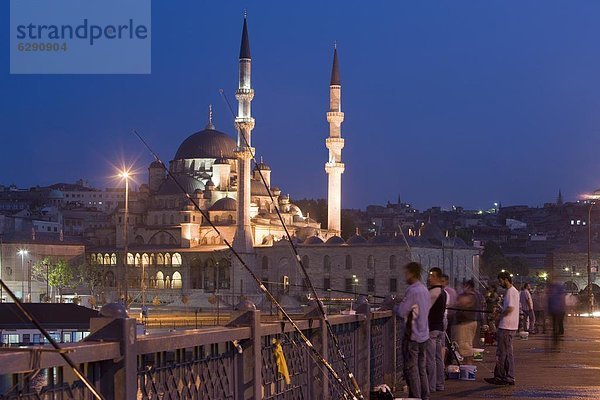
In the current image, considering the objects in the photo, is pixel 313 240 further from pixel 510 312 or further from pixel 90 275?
pixel 510 312

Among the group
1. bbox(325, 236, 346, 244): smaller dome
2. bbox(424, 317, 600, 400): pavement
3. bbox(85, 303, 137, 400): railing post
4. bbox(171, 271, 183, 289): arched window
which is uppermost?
bbox(325, 236, 346, 244): smaller dome

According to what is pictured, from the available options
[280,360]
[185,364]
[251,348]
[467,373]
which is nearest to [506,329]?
[467,373]

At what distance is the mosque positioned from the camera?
275 feet

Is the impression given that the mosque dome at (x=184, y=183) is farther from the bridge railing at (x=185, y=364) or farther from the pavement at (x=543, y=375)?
the bridge railing at (x=185, y=364)

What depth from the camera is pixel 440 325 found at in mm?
10547

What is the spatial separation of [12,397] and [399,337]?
10.3 meters

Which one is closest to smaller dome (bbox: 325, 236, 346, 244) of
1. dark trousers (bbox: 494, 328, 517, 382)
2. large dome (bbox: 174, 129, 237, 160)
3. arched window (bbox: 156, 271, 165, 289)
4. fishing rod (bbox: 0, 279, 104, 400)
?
arched window (bbox: 156, 271, 165, 289)

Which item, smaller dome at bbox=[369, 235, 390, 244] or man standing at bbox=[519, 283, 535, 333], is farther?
smaller dome at bbox=[369, 235, 390, 244]

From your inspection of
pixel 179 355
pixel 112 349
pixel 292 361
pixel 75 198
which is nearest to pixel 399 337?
pixel 292 361

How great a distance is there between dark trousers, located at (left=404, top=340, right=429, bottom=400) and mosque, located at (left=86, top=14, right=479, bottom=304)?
6752 cm

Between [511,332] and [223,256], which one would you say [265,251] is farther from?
[511,332]

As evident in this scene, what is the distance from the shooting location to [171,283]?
9056 cm

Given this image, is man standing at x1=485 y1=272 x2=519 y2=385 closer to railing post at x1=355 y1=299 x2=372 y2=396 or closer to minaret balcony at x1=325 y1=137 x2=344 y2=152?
railing post at x1=355 y1=299 x2=372 y2=396

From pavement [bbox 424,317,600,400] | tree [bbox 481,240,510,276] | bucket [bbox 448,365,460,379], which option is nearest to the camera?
pavement [bbox 424,317,600,400]
